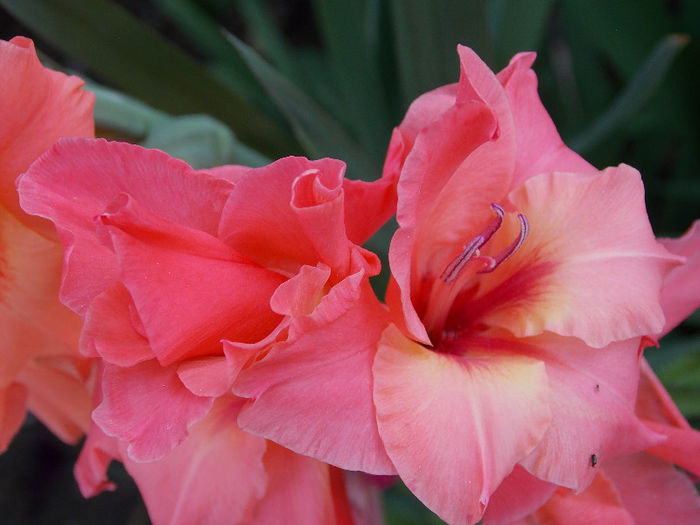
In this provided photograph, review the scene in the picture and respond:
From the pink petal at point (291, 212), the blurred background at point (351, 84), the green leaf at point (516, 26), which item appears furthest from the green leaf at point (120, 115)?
the green leaf at point (516, 26)

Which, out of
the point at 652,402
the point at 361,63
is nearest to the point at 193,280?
the point at 652,402

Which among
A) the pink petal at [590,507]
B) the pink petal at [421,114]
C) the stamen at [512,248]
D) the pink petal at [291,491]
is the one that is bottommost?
the pink petal at [590,507]

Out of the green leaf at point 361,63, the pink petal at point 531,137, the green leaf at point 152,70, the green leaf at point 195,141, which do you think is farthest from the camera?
the green leaf at point 361,63

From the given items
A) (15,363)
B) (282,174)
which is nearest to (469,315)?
(282,174)

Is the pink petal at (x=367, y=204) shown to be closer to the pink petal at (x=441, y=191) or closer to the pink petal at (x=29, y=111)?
the pink petal at (x=441, y=191)

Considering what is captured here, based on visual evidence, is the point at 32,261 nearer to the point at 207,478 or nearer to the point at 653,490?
the point at 207,478

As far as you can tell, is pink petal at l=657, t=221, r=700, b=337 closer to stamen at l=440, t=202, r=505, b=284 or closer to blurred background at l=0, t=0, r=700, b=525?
stamen at l=440, t=202, r=505, b=284

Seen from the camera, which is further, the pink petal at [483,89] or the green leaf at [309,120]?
the green leaf at [309,120]
